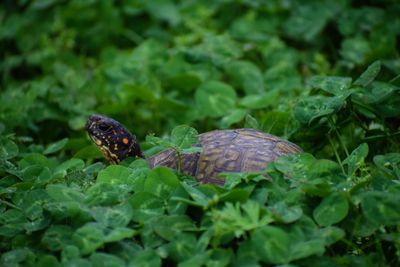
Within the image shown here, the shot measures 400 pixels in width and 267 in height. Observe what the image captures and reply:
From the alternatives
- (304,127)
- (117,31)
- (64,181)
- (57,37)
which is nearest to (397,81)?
(304,127)

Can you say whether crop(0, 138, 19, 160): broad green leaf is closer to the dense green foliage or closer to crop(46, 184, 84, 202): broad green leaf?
the dense green foliage

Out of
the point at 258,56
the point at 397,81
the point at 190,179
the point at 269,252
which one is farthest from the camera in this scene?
the point at 258,56

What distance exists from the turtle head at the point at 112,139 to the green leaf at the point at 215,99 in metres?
0.94

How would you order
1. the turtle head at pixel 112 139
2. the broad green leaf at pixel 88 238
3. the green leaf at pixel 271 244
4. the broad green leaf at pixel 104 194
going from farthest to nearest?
the turtle head at pixel 112 139
the broad green leaf at pixel 104 194
the broad green leaf at pixel 88 238
the green leaf at pixel 271 244

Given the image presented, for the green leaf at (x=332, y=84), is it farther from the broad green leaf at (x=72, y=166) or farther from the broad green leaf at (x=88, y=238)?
the broad green leaf at (x=88, y=238)

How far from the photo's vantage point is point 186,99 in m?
5.04

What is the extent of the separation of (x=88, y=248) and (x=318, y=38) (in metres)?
3.63

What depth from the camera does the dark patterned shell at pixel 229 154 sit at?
3211mm

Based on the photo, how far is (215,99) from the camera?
4.70 meters

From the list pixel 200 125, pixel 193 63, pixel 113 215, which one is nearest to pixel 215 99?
pixel 200 125

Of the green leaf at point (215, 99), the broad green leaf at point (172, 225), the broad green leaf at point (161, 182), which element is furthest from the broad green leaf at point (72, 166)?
the green leaf at point (215, 99)

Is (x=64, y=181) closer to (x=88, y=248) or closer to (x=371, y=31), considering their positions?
(x=88, y=248)

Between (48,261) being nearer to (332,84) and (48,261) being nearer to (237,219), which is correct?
(237,219)

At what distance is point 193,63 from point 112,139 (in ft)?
5.26
